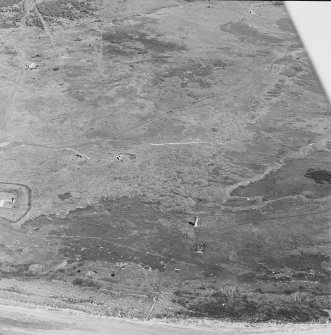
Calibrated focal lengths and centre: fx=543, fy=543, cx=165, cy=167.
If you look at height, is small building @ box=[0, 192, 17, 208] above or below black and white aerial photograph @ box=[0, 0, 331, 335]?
above

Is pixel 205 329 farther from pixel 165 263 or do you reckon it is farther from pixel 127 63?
pixel 127 63

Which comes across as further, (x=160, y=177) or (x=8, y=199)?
(x=160, y=177)

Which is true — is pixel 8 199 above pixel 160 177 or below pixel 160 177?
above

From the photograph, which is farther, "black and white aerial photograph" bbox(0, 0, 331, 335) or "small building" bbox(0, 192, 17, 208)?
"small building" bbox(0, 192, 17, 208)

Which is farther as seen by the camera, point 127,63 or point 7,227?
point 127,63

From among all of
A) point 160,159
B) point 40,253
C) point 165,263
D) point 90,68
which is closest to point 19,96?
point 90,68
